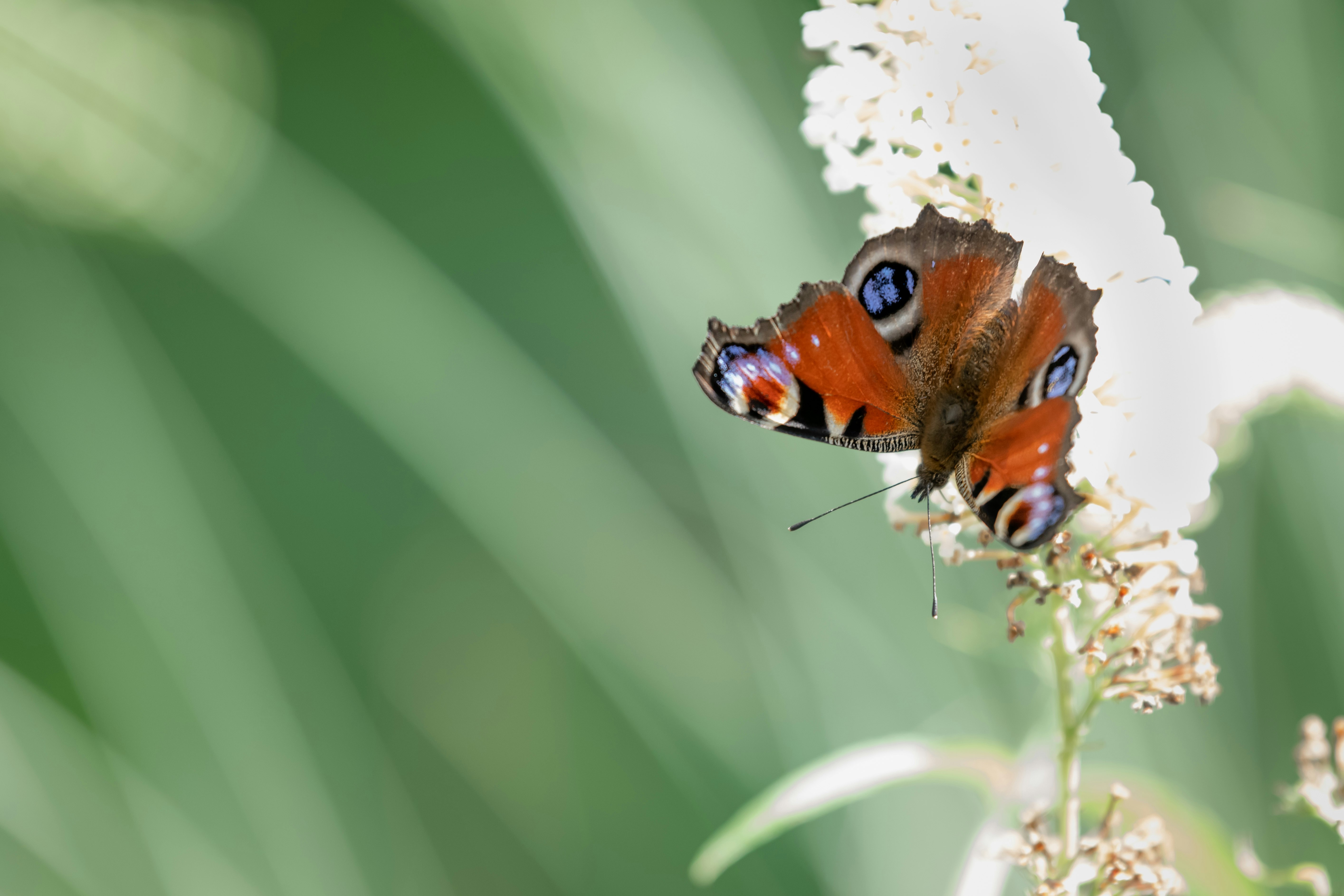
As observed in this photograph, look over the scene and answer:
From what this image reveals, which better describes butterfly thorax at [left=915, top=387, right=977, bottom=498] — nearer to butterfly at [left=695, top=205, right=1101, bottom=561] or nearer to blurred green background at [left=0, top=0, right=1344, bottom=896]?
butterfly at [left=695, top=205, right=1101, bottom=561]

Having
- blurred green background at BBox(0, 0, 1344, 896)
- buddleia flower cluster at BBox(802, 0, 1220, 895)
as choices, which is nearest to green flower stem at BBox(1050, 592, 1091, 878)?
buddleia flower cluster at BBox(802, 0, 1220, 895)

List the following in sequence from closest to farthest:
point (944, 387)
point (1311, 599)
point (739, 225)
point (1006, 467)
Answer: point (1006, 467), point (944, 387), point (739, 225), point (1311, 599)

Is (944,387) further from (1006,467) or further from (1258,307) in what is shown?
(1258,307)

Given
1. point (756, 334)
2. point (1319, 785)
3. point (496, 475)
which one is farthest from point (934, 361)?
point (496, 475)

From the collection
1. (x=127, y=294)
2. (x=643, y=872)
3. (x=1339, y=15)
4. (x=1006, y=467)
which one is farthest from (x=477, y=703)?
(x=1339, y=15)

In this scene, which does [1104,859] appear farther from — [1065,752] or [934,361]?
[934,361]

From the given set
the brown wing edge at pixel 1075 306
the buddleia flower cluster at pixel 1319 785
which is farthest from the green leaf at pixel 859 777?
the brown wing edge at pixel 1075 306

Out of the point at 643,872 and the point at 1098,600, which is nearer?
the point at 1098,600
